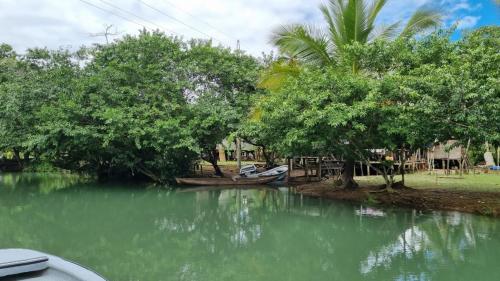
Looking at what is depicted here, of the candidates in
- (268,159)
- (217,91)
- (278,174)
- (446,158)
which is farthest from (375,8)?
(268,159)

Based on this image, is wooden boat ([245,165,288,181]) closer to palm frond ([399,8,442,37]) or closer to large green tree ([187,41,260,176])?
large green tree ([187,41,260,176])

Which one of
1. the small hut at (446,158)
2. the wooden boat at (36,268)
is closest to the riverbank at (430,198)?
the small hut at (446,158)

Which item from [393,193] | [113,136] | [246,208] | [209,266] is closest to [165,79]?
[113,136]

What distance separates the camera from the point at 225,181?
16453 millimetres

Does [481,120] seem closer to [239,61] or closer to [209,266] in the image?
[209,266]

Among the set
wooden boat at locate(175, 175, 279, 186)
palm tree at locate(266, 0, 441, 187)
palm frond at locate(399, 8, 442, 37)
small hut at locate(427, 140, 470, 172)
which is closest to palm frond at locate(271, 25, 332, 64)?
palm tree at locate(266, 0, 441, 187)

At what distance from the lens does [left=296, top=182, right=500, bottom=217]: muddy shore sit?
9431 mm

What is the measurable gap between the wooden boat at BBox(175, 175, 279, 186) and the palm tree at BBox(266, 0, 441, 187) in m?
5.31

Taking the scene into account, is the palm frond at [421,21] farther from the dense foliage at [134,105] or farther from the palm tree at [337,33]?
the dense foliage at [134,105]

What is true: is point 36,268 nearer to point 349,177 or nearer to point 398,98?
point 398,98

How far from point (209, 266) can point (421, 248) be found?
339 centimetres

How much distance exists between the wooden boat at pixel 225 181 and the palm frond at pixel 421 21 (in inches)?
311

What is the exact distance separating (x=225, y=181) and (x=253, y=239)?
346 inches

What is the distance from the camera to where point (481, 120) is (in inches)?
313
